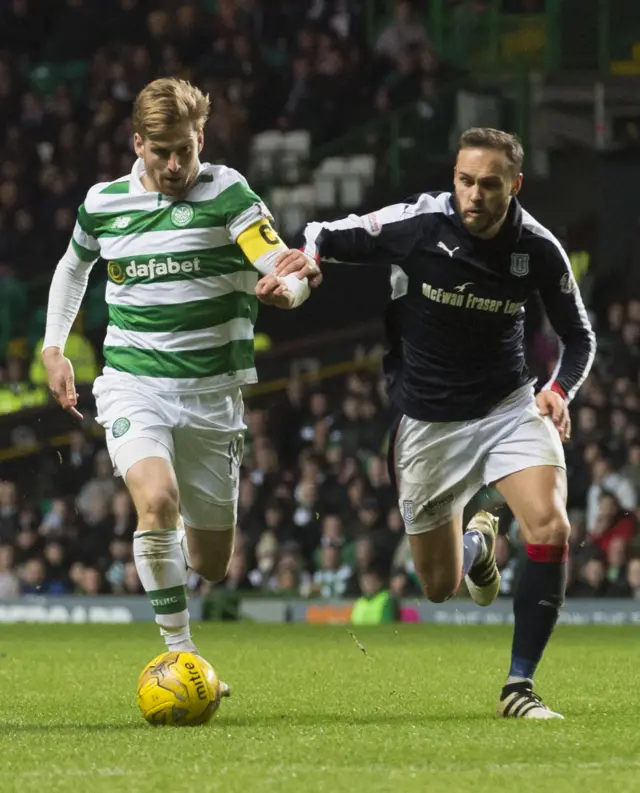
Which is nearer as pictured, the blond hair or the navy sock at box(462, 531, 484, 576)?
the blond hair

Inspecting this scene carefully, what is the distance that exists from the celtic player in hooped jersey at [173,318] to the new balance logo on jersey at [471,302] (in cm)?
72

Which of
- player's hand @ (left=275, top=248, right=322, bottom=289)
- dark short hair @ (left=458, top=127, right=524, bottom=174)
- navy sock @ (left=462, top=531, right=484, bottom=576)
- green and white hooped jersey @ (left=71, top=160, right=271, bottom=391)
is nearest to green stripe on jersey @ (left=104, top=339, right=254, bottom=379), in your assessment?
green and white hooped jersey @ (left=71, top=160, right=271, bottom=391)

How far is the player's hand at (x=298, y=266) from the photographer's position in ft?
21.1

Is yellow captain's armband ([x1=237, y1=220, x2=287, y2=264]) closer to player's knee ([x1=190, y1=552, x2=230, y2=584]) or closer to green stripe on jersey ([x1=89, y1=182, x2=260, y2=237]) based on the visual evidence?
green stripe on jersey ([x1=89, y1=182, x2=260, y2=237])

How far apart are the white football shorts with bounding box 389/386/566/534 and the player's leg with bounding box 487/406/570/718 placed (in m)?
0.03

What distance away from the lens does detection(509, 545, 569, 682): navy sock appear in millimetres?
6617

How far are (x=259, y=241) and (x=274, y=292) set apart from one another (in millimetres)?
536

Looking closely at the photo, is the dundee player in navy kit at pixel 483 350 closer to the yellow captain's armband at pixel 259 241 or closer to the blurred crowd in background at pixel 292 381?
the yellow captain's armband at pixel 259 241

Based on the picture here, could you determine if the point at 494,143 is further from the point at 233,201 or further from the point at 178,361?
the point at 178,361

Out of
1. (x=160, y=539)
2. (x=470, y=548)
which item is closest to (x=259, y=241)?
(x=160, y=539)

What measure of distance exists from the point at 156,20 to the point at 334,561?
9.24 metres

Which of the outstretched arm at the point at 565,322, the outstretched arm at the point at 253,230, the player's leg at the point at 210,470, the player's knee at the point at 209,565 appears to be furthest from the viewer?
the player's knee at the point at 209,565

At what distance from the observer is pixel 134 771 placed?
495 centimetres

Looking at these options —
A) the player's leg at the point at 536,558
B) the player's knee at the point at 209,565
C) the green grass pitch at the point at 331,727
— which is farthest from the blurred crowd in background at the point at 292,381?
the player's leg at the point at 536,558
